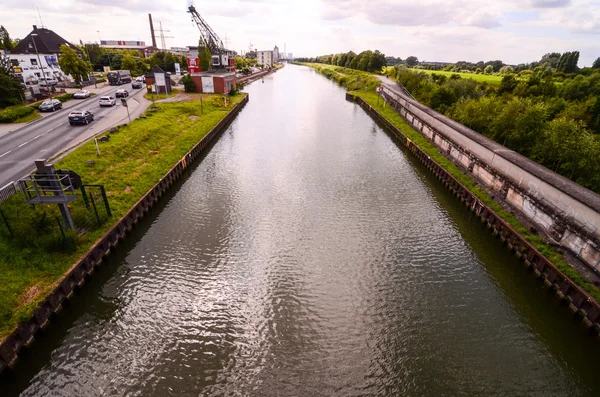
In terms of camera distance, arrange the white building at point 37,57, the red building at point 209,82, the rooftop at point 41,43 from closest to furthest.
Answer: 1. the white building at point 37,57
2. the rooftop at point 41,43
3. the red building at point 209,82

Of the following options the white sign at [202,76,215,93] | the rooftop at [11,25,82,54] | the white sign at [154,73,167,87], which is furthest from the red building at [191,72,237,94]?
the rooftop at [11,25,82,54]

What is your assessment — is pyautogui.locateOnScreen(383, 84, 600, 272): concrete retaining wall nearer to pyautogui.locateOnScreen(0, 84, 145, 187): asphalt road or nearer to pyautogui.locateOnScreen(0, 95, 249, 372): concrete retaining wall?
pyautogui.locateOnScreen(0, 95, 249, 372): concrete retaining wall

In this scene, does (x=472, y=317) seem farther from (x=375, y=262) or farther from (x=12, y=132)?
(x=12, y=132)

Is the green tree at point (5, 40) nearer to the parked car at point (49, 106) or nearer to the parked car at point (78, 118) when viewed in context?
the parked car at point (49, 106)

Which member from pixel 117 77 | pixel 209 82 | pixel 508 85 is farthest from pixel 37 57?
pixel 508 85

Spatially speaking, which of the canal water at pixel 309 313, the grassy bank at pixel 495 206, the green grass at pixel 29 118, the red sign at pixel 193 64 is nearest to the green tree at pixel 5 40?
the red sign at pixel 193 64

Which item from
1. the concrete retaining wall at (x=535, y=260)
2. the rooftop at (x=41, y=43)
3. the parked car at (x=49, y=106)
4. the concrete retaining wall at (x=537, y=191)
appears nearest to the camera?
the concrete retaining wall at (x=535, y=260)
